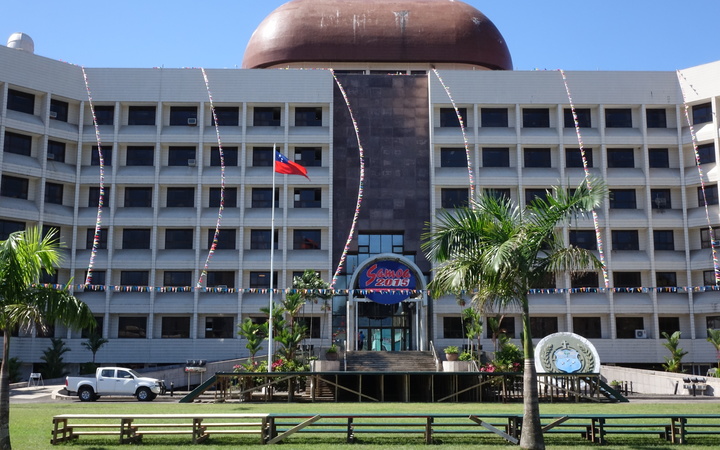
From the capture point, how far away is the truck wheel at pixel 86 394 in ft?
120

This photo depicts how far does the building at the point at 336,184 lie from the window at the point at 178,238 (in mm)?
223

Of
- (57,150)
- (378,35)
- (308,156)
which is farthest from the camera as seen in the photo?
(378,35)

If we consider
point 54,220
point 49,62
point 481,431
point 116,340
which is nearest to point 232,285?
point 116,340

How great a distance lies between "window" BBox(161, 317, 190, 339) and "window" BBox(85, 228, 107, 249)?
7021 millimetres

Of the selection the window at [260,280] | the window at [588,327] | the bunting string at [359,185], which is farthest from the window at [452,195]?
the window at [260,280]

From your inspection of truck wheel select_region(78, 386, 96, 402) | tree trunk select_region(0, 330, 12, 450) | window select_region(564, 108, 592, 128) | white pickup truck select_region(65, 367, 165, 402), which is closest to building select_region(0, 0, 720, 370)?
window select_region(564, 108, 592, 128)

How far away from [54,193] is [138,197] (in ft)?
19.2

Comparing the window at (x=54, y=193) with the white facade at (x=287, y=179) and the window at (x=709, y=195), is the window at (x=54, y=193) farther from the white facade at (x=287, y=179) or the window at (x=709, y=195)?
the window at (x=709, y=195)

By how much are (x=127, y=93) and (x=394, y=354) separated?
90.0 feet

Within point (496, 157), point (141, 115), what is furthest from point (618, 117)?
point (141, 115)

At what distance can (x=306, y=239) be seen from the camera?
182 ft

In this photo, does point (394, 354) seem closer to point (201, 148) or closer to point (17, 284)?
point (201, 148)

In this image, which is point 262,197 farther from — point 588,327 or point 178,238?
point 588,327

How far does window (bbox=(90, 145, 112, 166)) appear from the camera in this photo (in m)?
56.6
